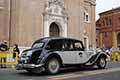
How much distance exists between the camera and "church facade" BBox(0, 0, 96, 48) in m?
27.4

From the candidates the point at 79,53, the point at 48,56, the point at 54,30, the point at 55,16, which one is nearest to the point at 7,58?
the point at 79,53

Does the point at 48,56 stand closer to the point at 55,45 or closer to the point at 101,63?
the point at 55,45

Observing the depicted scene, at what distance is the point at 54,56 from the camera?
14789mm

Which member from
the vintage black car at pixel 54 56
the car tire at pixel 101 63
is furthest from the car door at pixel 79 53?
the car tire at pixel 101 63

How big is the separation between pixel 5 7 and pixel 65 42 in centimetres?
1310

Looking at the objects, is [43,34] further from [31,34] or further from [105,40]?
[105,40]

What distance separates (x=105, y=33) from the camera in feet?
236

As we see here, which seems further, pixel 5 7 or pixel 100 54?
pixel 5 7

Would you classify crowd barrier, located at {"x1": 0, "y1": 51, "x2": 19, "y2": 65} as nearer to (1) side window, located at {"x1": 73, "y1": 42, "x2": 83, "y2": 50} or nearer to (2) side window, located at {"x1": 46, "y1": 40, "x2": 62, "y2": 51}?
(1) side window, located at {"x1": 73, "y1": 42, "x2": 83, "y2": 50}

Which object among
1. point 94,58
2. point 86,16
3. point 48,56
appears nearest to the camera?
point 48,56

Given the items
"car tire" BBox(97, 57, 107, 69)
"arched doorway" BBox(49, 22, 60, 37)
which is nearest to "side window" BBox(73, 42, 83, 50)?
"car tire" BBox(97, 57, 107, 69)

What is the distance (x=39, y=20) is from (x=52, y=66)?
50.4 ft

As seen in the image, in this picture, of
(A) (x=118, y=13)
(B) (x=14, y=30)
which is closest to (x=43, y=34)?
(B) (x=14, y=30)

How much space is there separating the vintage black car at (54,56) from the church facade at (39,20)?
12.1 metres
